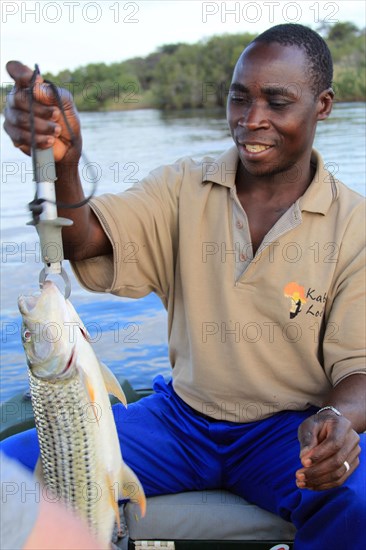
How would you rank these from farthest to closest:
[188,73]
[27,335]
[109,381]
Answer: [188,73] < [109,381] < [27,335]

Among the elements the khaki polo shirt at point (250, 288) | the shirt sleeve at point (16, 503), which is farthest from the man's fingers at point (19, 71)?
the shirt sleeve at point (16, 503)

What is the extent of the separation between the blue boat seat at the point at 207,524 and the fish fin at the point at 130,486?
1.36 ft

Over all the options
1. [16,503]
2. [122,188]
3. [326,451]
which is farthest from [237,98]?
[122,188]

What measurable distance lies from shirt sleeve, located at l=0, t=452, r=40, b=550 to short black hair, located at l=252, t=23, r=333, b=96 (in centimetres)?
188

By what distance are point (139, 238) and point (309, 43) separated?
3.44 ft

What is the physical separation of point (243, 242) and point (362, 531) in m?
1.18

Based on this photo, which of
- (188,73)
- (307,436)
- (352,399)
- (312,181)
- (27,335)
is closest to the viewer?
(27,335)

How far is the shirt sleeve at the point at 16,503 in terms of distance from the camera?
2076 millimetres

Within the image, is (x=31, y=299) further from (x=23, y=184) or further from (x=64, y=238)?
(x=23, y=184)

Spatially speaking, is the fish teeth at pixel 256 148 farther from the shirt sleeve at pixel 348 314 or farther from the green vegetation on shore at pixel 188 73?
the green vegetation on shore at pixel 188 73

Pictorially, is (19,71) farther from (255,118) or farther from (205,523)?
(205,523)

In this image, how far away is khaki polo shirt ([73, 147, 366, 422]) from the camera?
3.15 metres

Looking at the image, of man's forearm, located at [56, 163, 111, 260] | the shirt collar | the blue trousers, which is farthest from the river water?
the shirt collar

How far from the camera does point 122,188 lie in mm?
13820
